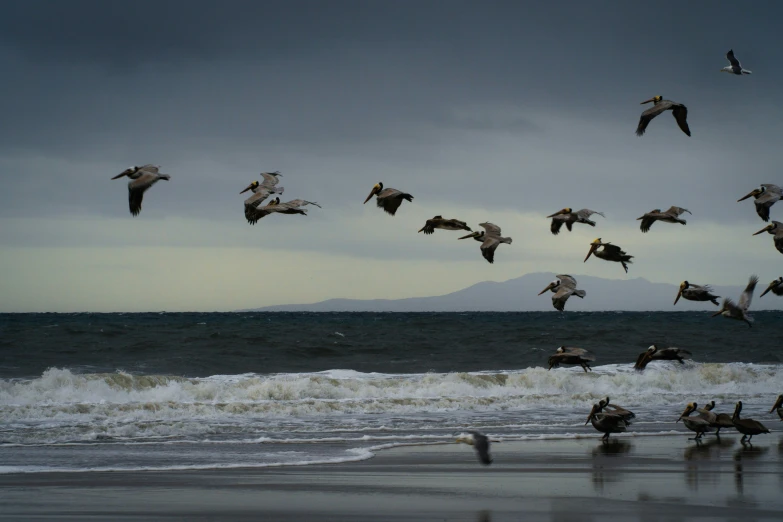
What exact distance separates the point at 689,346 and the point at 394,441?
1285 inches

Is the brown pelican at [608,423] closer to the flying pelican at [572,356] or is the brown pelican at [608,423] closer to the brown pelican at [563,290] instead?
the flying pelican at [572,356]

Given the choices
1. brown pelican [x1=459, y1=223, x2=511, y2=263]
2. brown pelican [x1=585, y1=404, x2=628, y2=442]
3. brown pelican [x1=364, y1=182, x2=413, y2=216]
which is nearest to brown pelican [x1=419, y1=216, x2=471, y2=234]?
brown pelican [x1=459, y1=223, x2=511, y2=263]

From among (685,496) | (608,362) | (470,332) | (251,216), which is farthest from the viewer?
(470,332)

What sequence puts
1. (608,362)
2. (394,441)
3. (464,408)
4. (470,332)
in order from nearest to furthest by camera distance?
(394,441) → (464,408) → (608,362) → (470,332)

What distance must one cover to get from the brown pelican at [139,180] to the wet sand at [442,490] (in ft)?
12.3

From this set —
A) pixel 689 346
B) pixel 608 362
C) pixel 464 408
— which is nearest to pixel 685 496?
pixel 464 408

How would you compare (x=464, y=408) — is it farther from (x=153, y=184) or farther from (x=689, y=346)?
(x=689, y=346)

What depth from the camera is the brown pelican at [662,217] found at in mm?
14758

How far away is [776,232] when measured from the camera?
45.8 feet

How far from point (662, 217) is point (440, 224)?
3.55 metres

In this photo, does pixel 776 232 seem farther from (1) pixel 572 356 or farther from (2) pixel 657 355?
(1) pixel 572 356

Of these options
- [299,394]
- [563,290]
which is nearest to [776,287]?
[563,290]

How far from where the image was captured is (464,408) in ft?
70.8

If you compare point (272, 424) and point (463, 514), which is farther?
point (272, 424)
